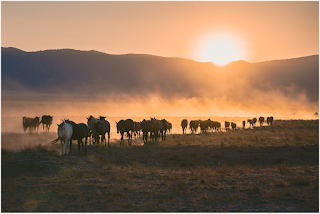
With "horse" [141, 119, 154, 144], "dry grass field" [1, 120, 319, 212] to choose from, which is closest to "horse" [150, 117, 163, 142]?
"horse" [141, 119, 154, 144]

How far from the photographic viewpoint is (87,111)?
123750 mm

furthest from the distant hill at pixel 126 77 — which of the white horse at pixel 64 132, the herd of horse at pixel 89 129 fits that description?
the white horse at pixel 64 132

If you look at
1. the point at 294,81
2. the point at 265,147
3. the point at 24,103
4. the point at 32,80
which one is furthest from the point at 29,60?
the point at 265,147

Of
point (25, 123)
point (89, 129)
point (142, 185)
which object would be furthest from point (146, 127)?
point (142, 185)

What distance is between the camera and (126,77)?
7205 inches

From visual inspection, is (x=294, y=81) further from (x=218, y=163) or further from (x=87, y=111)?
(x=218, y=163)

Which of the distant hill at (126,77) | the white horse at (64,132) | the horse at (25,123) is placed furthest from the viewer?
the distant hill at (126,77)

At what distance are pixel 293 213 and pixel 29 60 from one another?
573 ft

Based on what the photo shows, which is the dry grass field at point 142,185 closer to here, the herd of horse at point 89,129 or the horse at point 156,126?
the herd of horse at point 89,129

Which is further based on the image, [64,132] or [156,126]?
[156,126]

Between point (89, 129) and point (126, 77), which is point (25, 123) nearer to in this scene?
point (89, 129)

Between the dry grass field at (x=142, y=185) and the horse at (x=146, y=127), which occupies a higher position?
the horse at (x=146, y=127)

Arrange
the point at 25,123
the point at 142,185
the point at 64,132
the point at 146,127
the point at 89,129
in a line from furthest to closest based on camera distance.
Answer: the point at 25,123 < the point at 146,127 < the point at 89,129 < the point at 64,132 < the point at 142,185

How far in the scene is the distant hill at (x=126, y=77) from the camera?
533 ft
